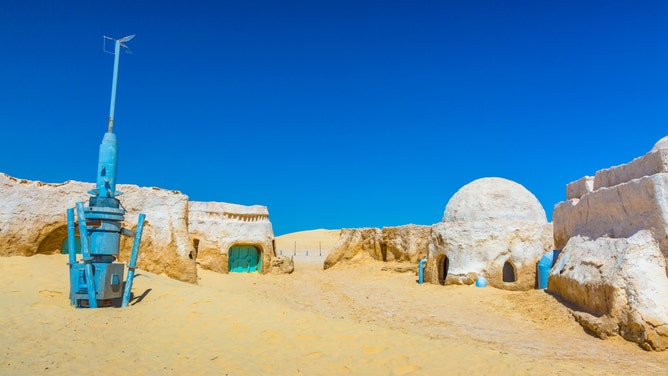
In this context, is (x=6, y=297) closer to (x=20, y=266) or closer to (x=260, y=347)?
(x=20, y=266)

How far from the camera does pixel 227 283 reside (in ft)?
56.0

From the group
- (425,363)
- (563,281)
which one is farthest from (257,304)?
(563,281)

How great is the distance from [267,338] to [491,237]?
11265 millimetres

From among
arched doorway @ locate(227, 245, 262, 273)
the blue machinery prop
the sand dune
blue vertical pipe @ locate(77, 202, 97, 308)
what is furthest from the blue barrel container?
the sand dune

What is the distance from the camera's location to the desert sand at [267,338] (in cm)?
586

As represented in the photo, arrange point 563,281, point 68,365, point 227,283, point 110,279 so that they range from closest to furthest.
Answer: point 68,365 → point 110,279 → point 563,281 → point 227,283

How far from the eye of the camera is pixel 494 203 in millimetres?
17656

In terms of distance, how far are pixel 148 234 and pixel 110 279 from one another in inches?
219

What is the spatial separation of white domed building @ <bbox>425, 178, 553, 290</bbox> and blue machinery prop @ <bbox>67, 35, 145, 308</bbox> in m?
11.4

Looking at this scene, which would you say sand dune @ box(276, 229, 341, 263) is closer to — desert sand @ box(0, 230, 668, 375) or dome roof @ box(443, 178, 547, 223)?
dome roof @ box(443, 178, 547, 223)

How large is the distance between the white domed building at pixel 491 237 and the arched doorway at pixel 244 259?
765cm

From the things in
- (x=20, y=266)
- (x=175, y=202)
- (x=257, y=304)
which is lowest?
(x=257, y=304)

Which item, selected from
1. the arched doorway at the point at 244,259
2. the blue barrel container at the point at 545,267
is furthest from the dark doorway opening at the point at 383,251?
the blue barrel container at the point at 545,267

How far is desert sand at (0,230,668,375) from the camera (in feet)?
19.2
